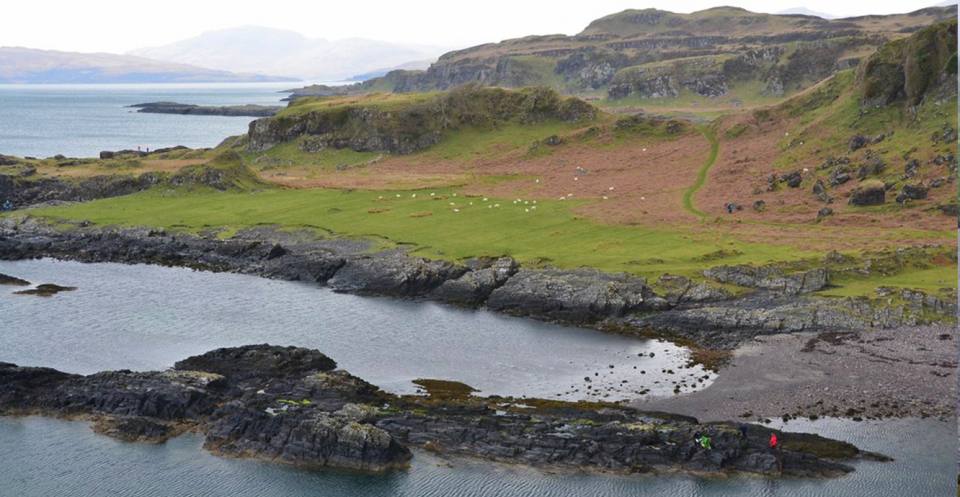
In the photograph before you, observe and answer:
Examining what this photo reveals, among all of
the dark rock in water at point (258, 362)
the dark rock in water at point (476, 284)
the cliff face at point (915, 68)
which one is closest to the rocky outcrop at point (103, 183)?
the dark rock in water at point (476, 284)

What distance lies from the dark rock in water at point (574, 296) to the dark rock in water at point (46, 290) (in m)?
41.8

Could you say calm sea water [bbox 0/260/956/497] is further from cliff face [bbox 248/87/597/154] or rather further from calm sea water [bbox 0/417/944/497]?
cliff face [bbox 248/87/597/154]

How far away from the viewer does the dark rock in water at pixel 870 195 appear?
109 metres

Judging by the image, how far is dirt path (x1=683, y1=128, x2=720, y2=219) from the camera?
11855 cm

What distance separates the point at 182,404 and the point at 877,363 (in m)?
47.9

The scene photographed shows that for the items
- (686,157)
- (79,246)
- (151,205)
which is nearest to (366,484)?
(79,246)

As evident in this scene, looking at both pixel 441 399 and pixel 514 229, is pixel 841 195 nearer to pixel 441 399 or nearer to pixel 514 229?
pixel 514 229

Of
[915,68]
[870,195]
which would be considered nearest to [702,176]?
[915,68]

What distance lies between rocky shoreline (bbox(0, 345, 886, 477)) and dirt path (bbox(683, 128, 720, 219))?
58.4m

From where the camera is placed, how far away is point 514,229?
370 ft

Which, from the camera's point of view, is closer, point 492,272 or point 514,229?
point 492,272

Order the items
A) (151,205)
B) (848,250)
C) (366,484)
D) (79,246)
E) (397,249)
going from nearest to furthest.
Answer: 1. (366,484)
2. (848,250)
3. (397,249)
4. (79,246)
5. (151,205)

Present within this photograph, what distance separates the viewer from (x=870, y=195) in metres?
109

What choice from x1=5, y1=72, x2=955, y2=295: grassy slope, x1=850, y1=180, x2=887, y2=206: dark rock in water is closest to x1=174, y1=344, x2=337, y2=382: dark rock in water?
x1=5, y1=72, x2=955, y2=295: grassy slope
